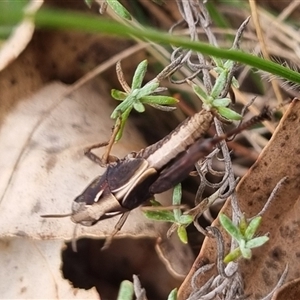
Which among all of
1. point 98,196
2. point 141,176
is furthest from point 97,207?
point 141,176

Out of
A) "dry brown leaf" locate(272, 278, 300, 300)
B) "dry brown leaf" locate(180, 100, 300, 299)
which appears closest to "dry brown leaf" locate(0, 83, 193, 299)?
"dry brown leaf" locate(180, 100, 300, 299)

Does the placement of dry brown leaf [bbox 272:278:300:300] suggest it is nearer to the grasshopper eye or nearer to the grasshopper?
the grasshopper

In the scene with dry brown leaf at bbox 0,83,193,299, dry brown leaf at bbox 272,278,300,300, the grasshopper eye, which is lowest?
dry brown leaf at bbox 0,83,193,299

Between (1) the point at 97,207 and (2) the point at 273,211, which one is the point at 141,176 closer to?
(1) the point at 97,207

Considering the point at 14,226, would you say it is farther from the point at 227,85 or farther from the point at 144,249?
the point at 227,85

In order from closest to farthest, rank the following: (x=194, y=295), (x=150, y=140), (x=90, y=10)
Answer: (x=194, y=295) → (x=150, y=140) → (x=90, y=10)

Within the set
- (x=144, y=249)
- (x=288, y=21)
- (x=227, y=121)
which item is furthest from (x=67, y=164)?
(x=288, y=21)

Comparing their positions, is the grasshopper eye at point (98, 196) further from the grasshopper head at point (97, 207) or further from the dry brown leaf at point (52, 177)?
the dry brown leaf at point (52, 177)

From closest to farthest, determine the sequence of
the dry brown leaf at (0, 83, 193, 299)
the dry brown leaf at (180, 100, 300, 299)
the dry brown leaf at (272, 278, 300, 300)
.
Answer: the dry brown leaf at (272, 278, 300, 300) → the dry brown leaf at (180, 100, 300, 299) → the dry brown leaf at (0, 83, 193, 299)
